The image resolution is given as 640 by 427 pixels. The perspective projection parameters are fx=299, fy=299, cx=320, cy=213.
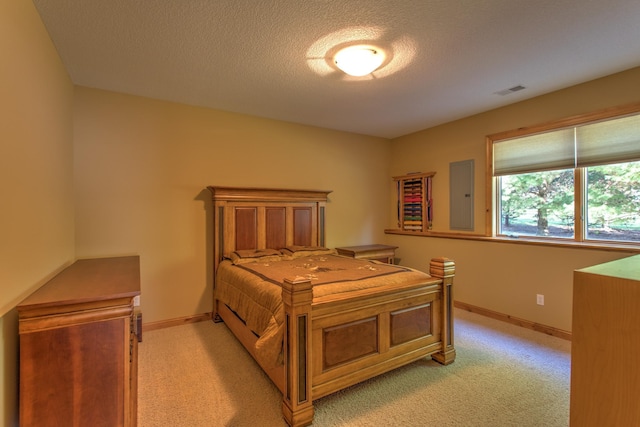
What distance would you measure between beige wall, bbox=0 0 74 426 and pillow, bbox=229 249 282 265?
147 centimetres

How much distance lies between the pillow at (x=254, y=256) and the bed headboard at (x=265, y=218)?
6.3 inches

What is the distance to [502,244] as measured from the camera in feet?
11.7

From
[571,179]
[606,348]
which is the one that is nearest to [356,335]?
[606,348]

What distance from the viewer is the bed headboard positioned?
349 cm

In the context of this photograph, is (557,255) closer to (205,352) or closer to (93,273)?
(205,352)

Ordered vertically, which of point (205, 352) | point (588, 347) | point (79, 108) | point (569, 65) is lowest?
point (205, 352)

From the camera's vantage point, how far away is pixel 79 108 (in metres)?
2.93

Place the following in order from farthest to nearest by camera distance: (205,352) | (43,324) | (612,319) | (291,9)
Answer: (205,352), (291,9), (43,324), (612,319)

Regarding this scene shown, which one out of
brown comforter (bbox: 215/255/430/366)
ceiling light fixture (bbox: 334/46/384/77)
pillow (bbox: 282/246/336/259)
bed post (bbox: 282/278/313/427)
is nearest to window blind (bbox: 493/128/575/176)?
brown comforter (bbox: 215/255/430/366)

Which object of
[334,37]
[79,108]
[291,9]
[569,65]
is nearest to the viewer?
[291,9]

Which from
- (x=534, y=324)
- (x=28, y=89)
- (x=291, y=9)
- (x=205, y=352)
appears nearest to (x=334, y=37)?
(x=291, y=9)

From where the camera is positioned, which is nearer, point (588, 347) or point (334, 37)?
point (588, 347)

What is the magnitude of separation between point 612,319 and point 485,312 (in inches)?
128

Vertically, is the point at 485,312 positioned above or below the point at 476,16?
below
